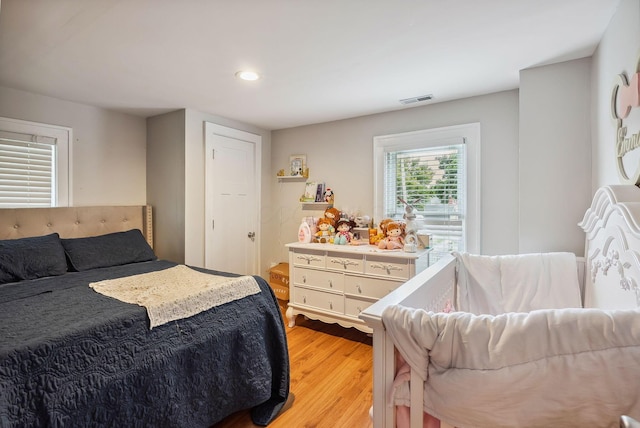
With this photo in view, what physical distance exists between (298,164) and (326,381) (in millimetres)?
2403

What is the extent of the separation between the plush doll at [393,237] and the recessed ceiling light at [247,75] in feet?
5.46

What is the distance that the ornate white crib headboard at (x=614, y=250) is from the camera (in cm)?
110

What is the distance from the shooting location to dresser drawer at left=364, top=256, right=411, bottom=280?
2.47 metres

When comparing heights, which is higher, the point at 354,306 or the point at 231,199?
the point at 231,199

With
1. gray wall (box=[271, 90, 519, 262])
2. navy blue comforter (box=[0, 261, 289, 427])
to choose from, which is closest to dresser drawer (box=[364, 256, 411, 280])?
gray wall (box=[271, 90, 519, 262])

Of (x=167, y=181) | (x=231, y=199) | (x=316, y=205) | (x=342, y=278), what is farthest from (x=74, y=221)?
(x=342, y=278)

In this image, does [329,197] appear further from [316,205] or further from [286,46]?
[286,46]

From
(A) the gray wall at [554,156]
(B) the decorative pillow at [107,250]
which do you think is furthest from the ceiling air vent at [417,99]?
(B) the decorative pillow at [107,250]

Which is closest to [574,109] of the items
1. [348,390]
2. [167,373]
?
[348,390]

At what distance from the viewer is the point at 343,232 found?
312 centimetres

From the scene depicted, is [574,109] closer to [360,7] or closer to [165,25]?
[360,7]

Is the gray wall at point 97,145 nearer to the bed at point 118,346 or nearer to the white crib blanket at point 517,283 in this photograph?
the bed at point 118,346

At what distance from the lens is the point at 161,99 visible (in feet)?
8.95

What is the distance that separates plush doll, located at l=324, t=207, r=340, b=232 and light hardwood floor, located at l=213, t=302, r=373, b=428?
1062 millimetres
